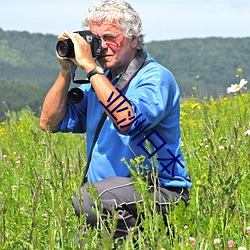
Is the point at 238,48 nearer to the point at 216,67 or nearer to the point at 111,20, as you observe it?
the point at 216,67

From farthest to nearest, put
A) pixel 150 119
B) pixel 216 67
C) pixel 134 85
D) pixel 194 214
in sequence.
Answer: pixel 216 67 < pixel 134 85 < pixel 150 119 < pixel 194 214

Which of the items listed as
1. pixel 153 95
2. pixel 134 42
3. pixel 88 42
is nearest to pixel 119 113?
pixel 153 95

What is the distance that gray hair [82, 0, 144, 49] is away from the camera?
3.51 metres

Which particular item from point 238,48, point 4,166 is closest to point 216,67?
point 238,48

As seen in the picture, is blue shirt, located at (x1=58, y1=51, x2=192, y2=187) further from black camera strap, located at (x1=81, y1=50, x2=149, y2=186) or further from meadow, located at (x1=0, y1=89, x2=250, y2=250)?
meadow, located at (x1=0, y1=89, x2=250, y2=250)

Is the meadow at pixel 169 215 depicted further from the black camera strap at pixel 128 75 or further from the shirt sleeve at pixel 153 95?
the black camera strap at pixel 128 75

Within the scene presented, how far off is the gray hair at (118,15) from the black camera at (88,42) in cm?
10

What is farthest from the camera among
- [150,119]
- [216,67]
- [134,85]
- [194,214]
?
[216,67]

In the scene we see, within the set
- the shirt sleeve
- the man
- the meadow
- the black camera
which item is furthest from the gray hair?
the meadow

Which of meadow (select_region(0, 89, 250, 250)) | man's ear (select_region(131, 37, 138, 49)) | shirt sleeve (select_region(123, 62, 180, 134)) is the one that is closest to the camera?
meadow (select_region(0, 89, 250, 250))

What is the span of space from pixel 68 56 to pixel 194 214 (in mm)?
1409

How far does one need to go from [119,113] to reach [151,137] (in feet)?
1.15

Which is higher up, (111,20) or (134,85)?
(111,20)

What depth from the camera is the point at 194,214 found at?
236cm
